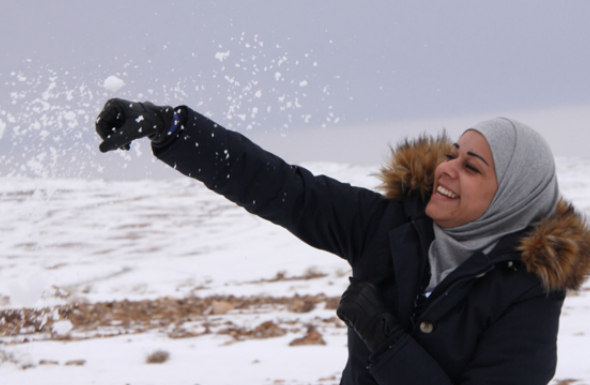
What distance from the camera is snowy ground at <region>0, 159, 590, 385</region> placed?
196 inches

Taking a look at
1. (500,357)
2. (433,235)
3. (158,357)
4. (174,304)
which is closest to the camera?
(500,357)

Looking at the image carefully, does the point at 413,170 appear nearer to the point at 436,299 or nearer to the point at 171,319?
the point at 436,299

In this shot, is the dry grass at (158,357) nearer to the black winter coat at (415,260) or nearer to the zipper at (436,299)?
the black winter coat at (415,260)

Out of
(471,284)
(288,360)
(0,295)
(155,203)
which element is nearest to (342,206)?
(471,284)

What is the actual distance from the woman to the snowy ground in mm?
2459

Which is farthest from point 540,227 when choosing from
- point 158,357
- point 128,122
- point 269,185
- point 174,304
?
point 174,304

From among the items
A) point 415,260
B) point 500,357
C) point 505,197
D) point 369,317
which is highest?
point 505,197

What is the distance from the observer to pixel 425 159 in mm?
2248

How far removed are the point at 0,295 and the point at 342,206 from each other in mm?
9957

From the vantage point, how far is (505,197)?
2.09 meters

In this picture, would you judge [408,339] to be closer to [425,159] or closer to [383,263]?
[383,263]

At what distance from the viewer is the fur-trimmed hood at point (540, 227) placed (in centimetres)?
198

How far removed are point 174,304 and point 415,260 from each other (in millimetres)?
7495

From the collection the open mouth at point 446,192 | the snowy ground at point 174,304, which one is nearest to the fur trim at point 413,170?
the open mouth at point 446,192
